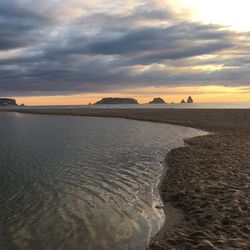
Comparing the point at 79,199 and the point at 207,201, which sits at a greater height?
the point at 207,201

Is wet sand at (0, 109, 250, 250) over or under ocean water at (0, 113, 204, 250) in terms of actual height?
over

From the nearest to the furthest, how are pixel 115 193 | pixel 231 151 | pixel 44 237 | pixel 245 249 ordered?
pixel 245 249
pixel 44 237
pixel 115 193
pixel 231 151

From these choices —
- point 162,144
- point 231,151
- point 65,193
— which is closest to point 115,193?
point 65,193

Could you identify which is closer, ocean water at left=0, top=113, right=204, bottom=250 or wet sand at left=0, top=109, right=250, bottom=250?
wet sand at left=0, top=109, right=250, bottom=250

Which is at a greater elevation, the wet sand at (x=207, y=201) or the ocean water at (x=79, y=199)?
the wet sand at (x=207, y=201)

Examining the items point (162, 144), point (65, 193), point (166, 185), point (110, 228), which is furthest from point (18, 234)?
point (162, 144)

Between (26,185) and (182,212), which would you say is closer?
(182,212)

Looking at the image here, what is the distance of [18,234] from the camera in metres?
11.0

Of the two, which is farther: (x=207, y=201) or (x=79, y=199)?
(x=79, y=199)

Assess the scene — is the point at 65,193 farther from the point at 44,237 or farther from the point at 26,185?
the point at 44,237

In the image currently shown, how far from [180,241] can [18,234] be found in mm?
4812

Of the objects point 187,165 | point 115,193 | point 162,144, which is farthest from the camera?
point 162,144

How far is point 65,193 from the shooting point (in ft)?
51.3

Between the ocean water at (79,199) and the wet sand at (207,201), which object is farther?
the ocean water at (79,199)
